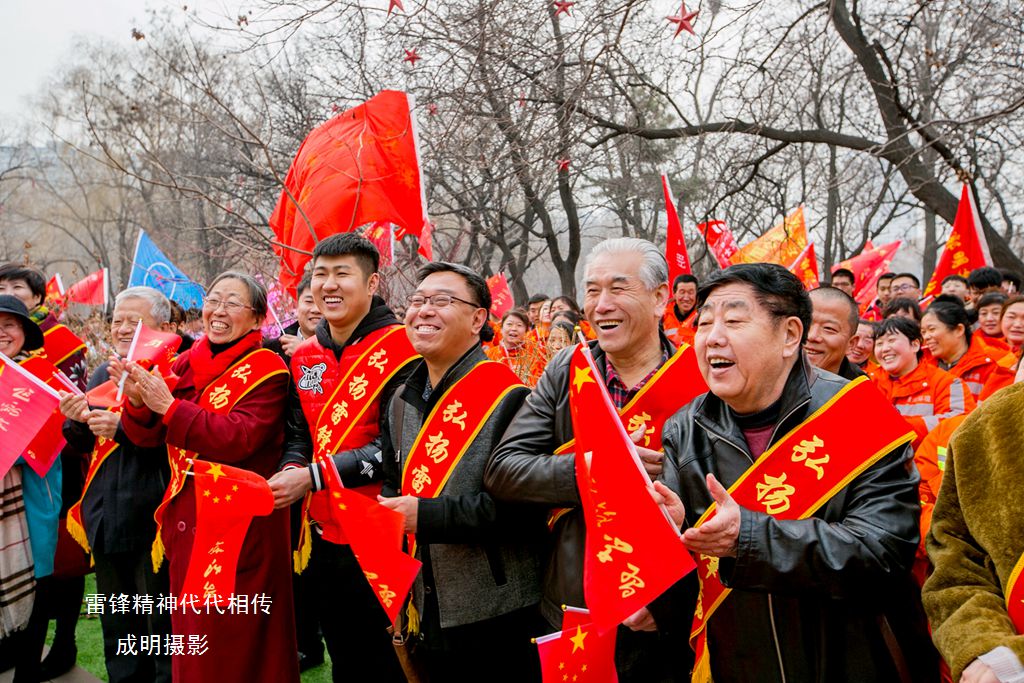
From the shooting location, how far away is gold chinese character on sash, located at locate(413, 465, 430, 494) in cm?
276

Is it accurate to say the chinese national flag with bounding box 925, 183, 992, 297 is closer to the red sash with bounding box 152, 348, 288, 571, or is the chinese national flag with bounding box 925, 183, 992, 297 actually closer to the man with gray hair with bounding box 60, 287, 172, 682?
the red sash with bounding box 152, 348, 288, 571

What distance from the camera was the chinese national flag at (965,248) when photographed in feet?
25.8

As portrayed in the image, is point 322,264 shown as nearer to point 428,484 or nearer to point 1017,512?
point 428,484

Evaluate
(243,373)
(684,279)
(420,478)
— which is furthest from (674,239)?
(420,478)

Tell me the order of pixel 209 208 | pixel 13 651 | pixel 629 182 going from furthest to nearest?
pixel 209 208 < pixel 629 182 < pixel 13 651

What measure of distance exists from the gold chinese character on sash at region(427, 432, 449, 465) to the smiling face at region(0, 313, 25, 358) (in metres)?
2.56

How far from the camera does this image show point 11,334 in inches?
162

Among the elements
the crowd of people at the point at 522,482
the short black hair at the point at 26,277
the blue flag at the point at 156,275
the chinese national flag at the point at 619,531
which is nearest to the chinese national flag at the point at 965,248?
the crowd of people at the point at 522,482

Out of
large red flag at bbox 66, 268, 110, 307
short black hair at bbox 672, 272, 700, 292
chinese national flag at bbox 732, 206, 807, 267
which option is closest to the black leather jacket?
short black hair at bbox 672, 272, 700, 292

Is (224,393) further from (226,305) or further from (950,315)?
(950,315)

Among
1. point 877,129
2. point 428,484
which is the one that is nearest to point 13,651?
point 428,484

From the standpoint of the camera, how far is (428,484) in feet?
9.03

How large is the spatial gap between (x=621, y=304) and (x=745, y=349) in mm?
511

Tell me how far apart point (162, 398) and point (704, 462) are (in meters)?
2.22
